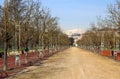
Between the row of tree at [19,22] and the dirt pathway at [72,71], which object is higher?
the row of tree at [19,22]

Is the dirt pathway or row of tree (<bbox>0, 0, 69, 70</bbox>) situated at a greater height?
row of tree (<bbox>0, 0, 69, 70</bbox>)

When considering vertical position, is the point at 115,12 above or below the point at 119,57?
above

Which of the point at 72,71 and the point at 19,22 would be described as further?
the point at 19,22

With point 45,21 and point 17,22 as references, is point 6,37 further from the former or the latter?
point 45,21

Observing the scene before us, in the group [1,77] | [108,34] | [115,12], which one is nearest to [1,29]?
[1,77]

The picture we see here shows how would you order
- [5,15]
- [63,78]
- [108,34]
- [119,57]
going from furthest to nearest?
[108,34] < [119,57] < [5,15] < [63,78]

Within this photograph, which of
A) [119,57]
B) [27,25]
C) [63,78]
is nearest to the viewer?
[63,78]

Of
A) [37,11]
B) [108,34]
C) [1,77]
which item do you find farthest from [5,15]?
[108,34]

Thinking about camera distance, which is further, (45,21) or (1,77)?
(45,21)

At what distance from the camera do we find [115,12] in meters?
45.7

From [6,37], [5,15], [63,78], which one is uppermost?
[5,15]

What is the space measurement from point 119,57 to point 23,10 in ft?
57.0

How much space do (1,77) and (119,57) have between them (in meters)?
31.2

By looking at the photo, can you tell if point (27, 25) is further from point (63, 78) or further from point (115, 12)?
point (63, 78)
